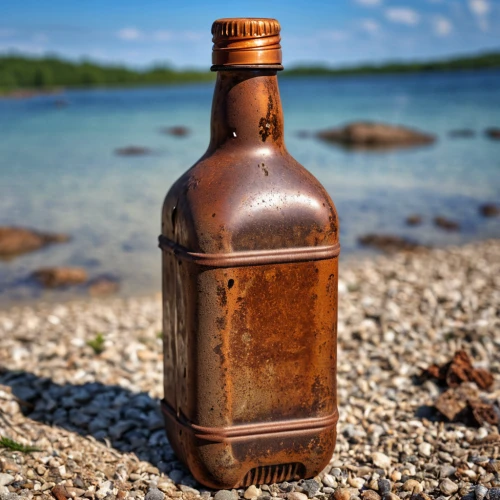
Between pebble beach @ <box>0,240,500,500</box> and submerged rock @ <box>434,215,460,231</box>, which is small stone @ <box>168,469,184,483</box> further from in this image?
submerged rock @ <box>434,215,460,231</box>

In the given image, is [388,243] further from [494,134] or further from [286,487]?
[494,134]

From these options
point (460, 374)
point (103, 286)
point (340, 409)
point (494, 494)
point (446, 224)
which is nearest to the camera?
point (494, 494)

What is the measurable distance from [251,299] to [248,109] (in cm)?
92

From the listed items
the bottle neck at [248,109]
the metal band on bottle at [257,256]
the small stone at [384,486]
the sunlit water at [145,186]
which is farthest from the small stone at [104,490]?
the sunlit water at [145,186]

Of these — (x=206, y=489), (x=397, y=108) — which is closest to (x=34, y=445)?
(x=206, y=489)

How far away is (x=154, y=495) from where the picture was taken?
350 centimetres

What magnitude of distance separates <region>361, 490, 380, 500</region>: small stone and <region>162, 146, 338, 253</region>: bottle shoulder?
1.25 m

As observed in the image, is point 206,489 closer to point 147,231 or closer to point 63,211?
point 147,231

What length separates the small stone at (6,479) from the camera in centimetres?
349

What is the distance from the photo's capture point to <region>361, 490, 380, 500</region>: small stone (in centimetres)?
353

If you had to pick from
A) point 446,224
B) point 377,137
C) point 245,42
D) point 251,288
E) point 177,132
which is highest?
point 245,42

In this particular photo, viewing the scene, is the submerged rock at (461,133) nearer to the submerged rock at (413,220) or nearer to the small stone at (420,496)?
the submerged rock at (413,220)

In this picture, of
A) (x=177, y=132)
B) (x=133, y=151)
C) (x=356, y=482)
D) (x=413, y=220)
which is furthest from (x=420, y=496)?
(x=177, y=132)

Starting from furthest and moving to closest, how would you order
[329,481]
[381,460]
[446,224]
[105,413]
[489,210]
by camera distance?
[489,210] < [446,224] < [105,413] < [381,460] < [329,481]
